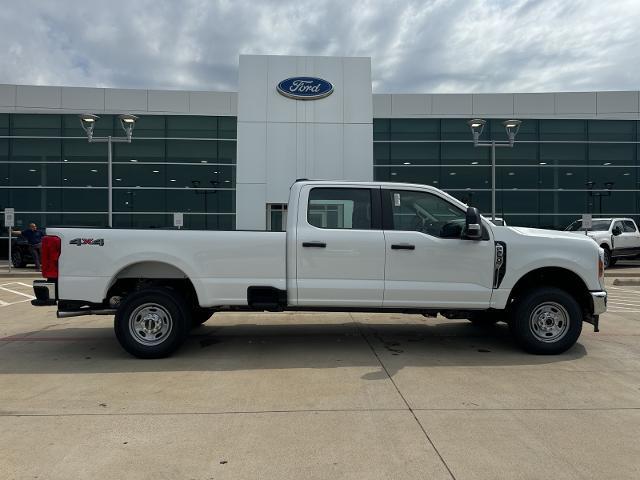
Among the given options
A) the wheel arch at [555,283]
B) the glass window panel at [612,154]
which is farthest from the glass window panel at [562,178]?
the wheel arch at [555,283]

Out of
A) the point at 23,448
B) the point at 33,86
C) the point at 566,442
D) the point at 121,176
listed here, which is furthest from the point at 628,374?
the point at 33,86

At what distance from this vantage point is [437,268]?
20.2 ft

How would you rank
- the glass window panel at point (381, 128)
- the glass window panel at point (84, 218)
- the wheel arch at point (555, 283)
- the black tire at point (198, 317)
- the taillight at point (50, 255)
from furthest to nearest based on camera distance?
the glass window panel at point (381, 128)
the glass window panel at point (84, 218)
the black tire at point (198, 317)
the wheel arch at point (555, 283)
the taillight at point (50, 255)

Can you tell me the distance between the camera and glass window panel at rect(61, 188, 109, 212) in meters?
26.2

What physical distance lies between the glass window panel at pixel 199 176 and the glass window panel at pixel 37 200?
5740 millimetres

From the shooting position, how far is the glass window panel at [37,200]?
26.4 m

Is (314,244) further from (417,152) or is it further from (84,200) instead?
(84,200)

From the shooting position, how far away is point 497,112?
89.2 feet

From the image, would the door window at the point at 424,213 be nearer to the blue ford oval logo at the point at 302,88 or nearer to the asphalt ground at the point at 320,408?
the asphalt ground at the point at 320,408

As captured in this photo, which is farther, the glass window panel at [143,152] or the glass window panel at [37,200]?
the glass window panel at [143,152]

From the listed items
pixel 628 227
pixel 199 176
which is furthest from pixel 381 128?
pixel 628 227

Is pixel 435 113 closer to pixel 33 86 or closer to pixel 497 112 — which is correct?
pixel 497 112

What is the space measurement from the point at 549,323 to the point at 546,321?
0.15 feet

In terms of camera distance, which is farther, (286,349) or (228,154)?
(228,154)
